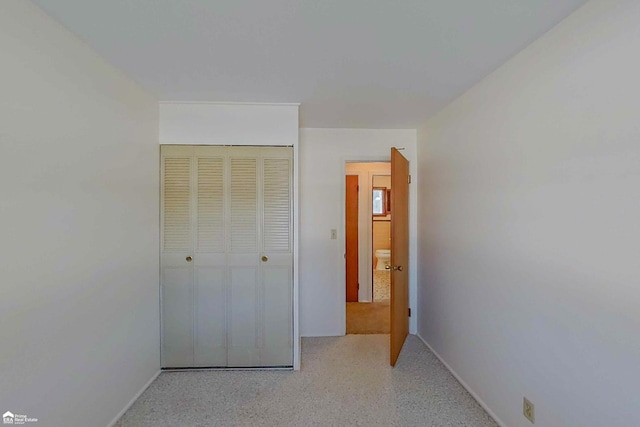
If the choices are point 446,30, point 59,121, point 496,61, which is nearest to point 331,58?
point 446,30

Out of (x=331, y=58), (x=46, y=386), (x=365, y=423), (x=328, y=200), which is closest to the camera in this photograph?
(x=46, y=386)

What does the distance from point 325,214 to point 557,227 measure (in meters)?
2.23

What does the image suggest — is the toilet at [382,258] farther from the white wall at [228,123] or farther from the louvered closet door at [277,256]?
the white wall at [228,123]

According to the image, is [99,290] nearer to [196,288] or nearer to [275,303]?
[196,288]

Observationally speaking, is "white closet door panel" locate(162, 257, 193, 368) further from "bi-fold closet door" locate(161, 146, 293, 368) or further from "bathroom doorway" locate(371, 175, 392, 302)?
"bathroom doorway" locate(371, 175, 392, 302)

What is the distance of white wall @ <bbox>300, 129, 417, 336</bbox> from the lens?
346 centimetres

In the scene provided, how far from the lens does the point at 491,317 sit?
83.4 inches

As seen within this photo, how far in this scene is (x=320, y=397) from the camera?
2340mm

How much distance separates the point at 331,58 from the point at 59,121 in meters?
1.52

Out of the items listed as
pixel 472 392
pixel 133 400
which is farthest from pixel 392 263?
pixel 133 400

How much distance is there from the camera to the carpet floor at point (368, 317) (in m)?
3.69

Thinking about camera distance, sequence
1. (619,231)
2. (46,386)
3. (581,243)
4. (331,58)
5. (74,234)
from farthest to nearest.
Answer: (331,58) → (74,234) → (46,386) → (581,243) → (619,231)

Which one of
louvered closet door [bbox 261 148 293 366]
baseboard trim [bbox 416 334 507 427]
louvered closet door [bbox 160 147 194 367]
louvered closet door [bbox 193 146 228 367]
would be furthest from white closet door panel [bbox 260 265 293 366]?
baseboard trim [bbox 416 334 507 427]

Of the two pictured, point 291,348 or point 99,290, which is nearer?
point 99,290
